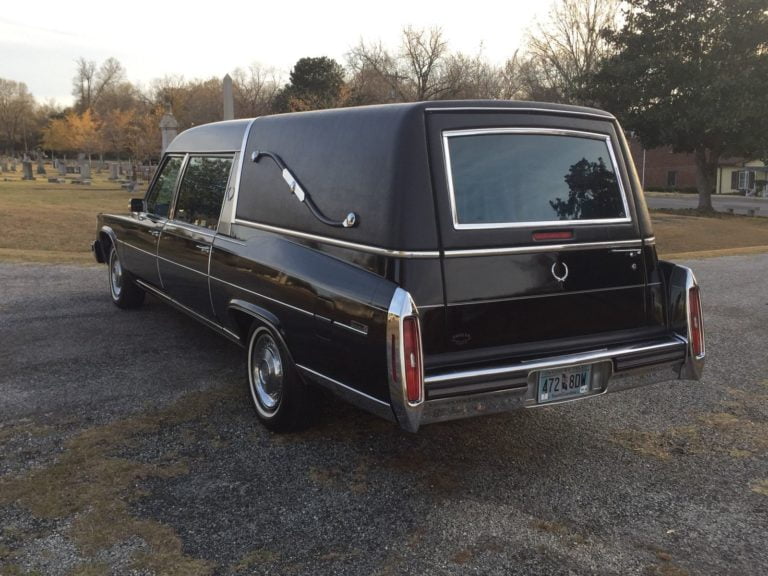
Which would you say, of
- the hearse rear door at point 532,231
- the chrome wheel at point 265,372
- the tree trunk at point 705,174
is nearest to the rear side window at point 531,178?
the hearse rear door at point 532,231

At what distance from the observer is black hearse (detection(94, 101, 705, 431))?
3.14m

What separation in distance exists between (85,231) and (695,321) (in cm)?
1428

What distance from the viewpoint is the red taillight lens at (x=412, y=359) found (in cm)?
295

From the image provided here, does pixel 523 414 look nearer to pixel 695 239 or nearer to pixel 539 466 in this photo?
pixel 539 466

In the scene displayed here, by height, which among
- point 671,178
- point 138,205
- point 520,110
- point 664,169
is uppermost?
point 520,110

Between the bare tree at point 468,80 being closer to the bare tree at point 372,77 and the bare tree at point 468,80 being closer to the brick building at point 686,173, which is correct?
the bare tree at point 372,77

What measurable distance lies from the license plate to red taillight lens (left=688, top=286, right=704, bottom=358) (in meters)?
0.80

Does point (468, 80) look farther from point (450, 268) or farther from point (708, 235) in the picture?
point (450, 268)

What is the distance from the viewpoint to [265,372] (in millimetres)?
4121

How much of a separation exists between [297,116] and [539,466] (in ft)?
8.43

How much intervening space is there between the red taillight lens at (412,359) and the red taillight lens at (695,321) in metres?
1.81

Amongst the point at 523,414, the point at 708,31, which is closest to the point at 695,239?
the point at 708,31

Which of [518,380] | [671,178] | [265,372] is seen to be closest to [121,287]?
[265,372]

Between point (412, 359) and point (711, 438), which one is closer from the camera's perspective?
point (412, 359)
